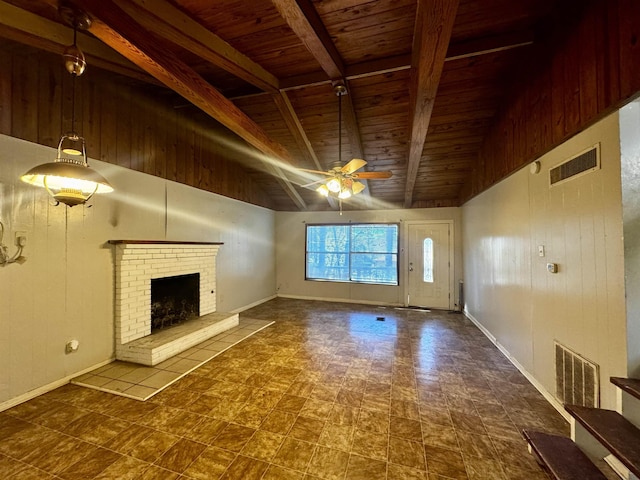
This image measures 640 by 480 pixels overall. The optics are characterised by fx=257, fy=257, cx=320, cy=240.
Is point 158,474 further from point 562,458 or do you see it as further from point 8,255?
point 562,458

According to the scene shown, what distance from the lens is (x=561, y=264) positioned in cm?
222

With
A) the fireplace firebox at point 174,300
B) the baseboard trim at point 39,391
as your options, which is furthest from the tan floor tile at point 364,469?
the fireplace firebox at point 174,300

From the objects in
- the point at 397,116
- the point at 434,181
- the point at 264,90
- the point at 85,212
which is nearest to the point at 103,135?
the point at 85,212

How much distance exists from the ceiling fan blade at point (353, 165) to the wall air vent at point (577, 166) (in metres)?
1.71

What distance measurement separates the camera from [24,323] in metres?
2.39

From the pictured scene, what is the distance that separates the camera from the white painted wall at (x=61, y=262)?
231 centimetres

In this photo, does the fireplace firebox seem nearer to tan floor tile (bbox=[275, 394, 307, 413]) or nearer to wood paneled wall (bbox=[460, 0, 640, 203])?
tan floor tile (bbox=[275, 394, 307, 413])

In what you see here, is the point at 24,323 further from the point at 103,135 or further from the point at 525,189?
the point at 525,189

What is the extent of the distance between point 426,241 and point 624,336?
4526 mm

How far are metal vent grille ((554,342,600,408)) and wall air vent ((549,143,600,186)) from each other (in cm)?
143

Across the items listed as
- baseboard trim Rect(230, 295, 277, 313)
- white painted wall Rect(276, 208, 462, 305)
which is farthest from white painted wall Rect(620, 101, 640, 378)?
baseboard trim Rect(230, 295, 277, 313)

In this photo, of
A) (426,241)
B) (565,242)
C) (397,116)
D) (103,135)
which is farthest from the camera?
(426,241)

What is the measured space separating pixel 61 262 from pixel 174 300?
5.40 ft

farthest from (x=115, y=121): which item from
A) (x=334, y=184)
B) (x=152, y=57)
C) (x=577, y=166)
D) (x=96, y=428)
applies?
(x=577, y=166)
